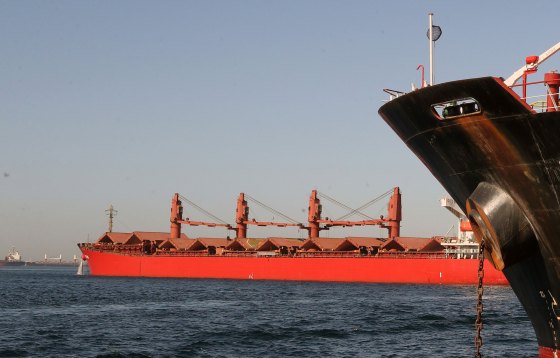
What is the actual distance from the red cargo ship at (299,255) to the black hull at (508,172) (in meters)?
48.1

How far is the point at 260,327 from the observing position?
29203 mm

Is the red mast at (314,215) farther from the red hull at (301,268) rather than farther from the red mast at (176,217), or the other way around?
the red mast at (176,217)

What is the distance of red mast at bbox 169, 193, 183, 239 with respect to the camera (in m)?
96.2

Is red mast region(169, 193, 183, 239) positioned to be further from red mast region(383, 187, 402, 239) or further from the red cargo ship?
red mast region(383, 187, 402, 239)

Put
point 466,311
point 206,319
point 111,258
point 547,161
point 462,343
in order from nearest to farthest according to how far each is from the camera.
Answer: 1. point 547,161
2. point 462,343
3. point 206,319
4. point 466,311
5. point 111,258

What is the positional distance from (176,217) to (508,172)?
282 feet

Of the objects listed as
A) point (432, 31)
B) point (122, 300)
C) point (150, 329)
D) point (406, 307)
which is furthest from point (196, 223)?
point (432, 31)

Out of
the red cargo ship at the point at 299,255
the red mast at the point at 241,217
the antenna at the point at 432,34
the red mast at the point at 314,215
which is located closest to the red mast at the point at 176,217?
the red cargo ship at the point at 299,255

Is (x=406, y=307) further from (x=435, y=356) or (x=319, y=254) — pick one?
(x=319, y=254)

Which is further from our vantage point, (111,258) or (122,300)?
(111,258)

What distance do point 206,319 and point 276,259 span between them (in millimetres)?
44729

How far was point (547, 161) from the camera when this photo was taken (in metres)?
12.4

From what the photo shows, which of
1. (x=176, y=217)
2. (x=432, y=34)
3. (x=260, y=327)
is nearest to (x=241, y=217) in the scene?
(x=176, y=217)

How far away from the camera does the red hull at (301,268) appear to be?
64.2 metres
